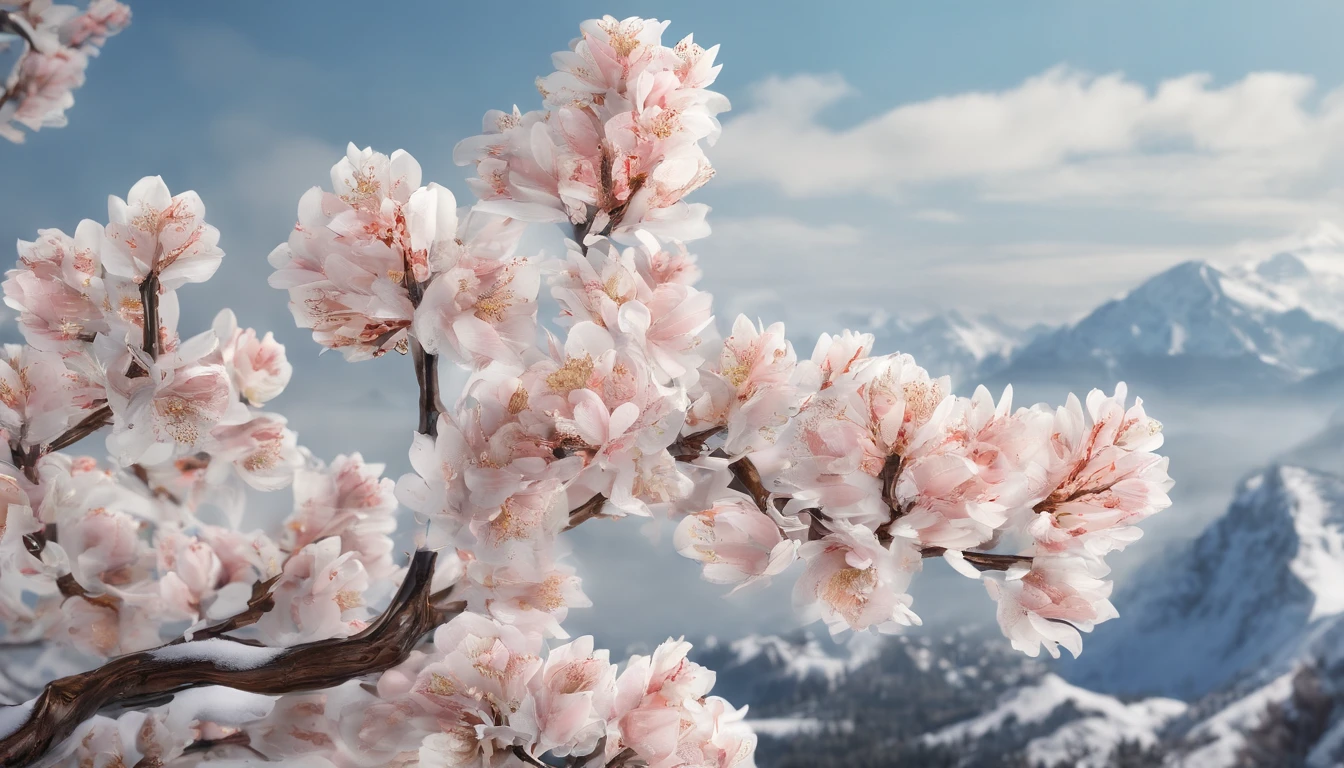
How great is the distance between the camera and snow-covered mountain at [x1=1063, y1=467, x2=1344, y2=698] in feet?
6.41

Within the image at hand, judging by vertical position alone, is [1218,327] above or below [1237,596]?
above

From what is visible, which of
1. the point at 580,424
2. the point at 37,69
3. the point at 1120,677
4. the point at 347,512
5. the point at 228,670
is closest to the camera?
the point at 580,424

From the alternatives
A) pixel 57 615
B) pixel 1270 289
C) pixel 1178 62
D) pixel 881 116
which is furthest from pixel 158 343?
pixel 1270 289

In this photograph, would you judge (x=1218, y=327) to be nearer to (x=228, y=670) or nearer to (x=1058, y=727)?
(x=1058, y=727)

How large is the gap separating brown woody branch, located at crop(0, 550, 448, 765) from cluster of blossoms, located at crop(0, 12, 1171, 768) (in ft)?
0.04

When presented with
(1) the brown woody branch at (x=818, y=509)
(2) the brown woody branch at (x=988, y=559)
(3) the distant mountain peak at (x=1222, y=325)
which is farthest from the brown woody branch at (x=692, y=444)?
(3) the distant mountain peak at (x=1222, y=325)

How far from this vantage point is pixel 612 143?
0.44 meters

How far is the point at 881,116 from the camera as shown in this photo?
6.40 ft

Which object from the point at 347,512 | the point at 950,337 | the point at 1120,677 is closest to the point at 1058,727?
the point at 1120,677

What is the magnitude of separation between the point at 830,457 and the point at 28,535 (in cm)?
48

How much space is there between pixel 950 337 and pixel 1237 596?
778 millimetres

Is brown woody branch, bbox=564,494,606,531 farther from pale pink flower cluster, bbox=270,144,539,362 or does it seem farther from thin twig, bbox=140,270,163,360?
thin twig, bbox=140,270,163,360

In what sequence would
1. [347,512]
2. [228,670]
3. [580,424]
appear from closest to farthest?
[580,424] → [228,670] → [347,512]

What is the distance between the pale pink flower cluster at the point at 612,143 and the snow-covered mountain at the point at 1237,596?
75.3 inches
